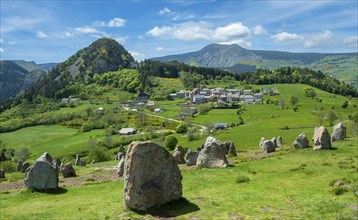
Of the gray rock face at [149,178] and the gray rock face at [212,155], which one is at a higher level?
the gray rock face at [149,178]

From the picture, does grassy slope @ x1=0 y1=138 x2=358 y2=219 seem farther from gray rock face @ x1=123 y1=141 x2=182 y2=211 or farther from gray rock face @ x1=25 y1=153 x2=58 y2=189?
gray rock face @ x1=25 y1=153 x2=58 y2=189

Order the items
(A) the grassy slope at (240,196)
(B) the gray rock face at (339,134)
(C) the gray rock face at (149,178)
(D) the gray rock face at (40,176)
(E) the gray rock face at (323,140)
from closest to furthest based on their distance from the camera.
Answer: (A) the grassy slope at (240,196) < (C) the gray rock face at (149,178) < (D) the gray rock face at (40,176) < (E) the gray rock face at (323,140) < (B) the gray rock face at (339,134)

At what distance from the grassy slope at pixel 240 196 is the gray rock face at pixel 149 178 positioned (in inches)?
28.9

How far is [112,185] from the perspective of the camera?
35.8m

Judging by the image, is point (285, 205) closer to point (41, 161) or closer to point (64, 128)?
point (41, 161)

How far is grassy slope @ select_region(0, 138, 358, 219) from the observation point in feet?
68.5

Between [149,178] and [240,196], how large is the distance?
6.62 meters

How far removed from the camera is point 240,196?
24.8 metres

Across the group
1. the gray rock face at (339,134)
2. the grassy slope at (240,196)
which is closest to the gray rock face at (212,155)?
the grassy slope at (240,196)

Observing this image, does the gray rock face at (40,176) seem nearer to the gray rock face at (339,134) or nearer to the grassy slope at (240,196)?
the grassy slope at (240,196)

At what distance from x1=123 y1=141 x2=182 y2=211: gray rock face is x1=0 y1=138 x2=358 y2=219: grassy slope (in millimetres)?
733

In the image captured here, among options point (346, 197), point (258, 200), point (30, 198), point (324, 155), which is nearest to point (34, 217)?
point (30, 198)

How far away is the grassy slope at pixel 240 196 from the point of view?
2089cm

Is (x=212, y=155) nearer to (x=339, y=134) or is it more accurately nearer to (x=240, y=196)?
(x=240, y=196)
